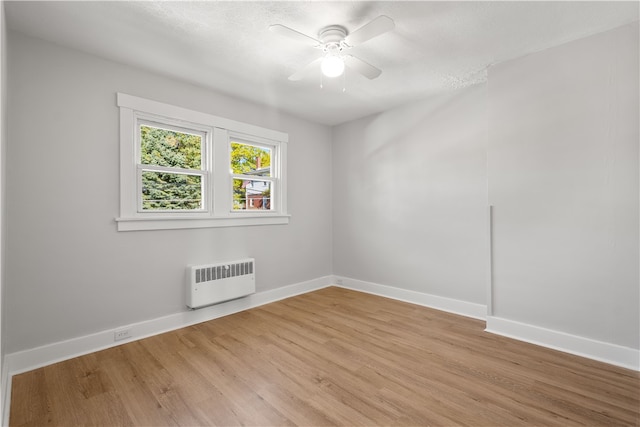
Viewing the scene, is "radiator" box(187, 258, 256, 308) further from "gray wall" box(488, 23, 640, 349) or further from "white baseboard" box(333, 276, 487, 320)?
"gray wall" box(488, 23, 640, 349)

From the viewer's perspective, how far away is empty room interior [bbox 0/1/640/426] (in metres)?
2.04

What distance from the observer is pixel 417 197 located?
13.0 ft

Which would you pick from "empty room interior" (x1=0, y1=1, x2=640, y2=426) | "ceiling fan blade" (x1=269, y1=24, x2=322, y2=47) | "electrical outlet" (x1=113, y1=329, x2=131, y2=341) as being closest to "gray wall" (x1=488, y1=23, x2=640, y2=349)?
"empty room interior" (x1=0, y1=1, x2=640, y2=426)

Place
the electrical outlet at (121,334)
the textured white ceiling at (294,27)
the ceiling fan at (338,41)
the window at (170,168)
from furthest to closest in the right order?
the window at (170,168) < the electrical outlet at (121,334) < the textured white ceiling at (294,27) < the ceiling fan at (338,41)

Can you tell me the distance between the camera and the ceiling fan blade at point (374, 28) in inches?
74.0

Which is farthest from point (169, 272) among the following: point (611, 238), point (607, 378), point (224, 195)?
point (611, 238)

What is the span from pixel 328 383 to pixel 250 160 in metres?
2.83

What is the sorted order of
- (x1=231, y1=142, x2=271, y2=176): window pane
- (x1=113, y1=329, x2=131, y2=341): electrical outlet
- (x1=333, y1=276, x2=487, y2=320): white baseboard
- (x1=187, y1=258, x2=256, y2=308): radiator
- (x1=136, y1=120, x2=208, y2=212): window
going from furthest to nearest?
1. (x1=231, y1=142, x2=271, y2=176): window pane
2. (x1=333, y1=276, x2=487, y2=320): white baseboard
3. (x1=187, y1=258, x2=256, y2=308): radiator
4. (x1=136, y1=120, x2=208, y2=212): window
5. (x1=113, y1=329, x2=131, y2=341): electrical outlet

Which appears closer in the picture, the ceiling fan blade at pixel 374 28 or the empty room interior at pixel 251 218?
the ceiling fan blade at pixel 374 28

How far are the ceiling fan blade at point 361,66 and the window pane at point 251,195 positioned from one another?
2048 millimetres

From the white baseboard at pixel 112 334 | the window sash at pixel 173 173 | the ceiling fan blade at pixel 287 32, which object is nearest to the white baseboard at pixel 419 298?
the white baseboard at pixel 112 334

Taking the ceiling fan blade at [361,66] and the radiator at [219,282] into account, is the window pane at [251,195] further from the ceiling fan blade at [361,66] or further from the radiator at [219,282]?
the ceiling fan blade at [361,66]

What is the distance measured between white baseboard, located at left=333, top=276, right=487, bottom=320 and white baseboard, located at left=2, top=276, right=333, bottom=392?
1021 millimetres

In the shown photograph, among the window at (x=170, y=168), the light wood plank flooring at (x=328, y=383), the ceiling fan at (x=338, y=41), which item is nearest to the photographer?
the light wood plank flooring at (x=328, y=383)
